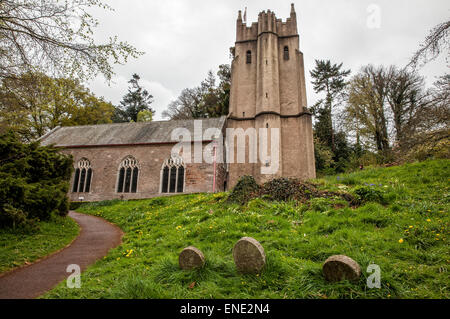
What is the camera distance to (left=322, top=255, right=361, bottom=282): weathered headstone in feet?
10.6

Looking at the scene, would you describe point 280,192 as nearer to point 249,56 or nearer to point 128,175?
point 128,175

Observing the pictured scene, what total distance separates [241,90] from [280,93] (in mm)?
→ 3839

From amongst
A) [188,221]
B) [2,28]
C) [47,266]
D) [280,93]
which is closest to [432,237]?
[188,221]

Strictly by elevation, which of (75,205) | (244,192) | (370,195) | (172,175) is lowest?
(75,205)

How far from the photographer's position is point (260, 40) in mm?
22969

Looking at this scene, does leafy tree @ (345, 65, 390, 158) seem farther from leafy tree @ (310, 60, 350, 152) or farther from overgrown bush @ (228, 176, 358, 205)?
overgrown bush @ (228, 176, 358, 205)

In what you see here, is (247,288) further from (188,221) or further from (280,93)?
(280,93)

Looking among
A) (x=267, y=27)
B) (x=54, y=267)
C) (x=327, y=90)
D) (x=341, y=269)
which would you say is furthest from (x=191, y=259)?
(x=327, y=90)

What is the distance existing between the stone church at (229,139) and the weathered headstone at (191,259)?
13693 mm

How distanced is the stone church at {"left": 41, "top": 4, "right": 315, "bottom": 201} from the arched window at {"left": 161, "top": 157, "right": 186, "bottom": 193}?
8cm

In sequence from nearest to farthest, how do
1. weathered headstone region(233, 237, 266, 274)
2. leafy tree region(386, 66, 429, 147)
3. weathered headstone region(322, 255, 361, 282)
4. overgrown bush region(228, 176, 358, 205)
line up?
weathered headstone region(322, 255, 361, 282) → weathered headstone region(233, 237, 266, 274) → overgrown bush region(228, 176, 358, 205) → leafy tree region(386, 66, 429, 147)

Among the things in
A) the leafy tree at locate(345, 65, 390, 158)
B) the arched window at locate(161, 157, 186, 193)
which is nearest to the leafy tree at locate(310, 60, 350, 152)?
the leafy tree at locate(345, 65, 390, 158)

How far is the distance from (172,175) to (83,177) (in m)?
8.53

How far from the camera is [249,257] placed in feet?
12.6
